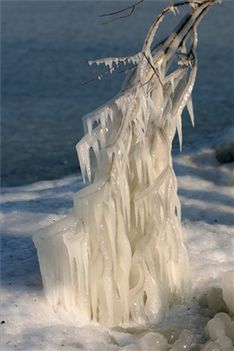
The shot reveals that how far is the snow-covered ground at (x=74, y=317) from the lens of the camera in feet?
7.86

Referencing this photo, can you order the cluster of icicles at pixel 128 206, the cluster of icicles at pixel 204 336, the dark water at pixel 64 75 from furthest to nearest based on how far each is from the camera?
the dark water at pixel 64 75
the cluster of icicles at pixel 128 206
the cluster of icicles at pixel 204 336

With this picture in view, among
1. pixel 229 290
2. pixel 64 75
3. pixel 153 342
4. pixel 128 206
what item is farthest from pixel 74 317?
pixel 64 75

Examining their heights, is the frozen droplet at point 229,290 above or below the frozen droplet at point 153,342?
above

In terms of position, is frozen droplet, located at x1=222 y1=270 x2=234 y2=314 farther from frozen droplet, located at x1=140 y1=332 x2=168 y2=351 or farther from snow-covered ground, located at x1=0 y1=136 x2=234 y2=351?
frozen droplet, located at x1=140 y1=332 x2=168 y2=351

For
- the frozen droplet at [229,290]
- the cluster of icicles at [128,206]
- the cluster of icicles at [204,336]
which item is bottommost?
the cluster of icicles at [204,336]

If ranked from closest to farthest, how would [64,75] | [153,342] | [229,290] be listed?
[153,342] → [229,290] → [64,75]

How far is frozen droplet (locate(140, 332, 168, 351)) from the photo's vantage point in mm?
2379

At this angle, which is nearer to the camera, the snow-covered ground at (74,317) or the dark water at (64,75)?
the snow-covered ground at (74,317)

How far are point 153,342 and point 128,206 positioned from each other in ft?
1.54

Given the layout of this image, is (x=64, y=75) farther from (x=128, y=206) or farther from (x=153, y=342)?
(x=153, y=342)

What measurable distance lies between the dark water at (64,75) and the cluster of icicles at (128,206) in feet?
8.67

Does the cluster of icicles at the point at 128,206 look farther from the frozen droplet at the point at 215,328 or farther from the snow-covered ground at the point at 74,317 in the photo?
the frozen droplet at the point at 215,328

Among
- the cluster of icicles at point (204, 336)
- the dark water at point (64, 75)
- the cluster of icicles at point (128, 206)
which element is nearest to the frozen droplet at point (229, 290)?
the cluster of icicles at point (204, 336)

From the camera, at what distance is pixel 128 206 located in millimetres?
2537
